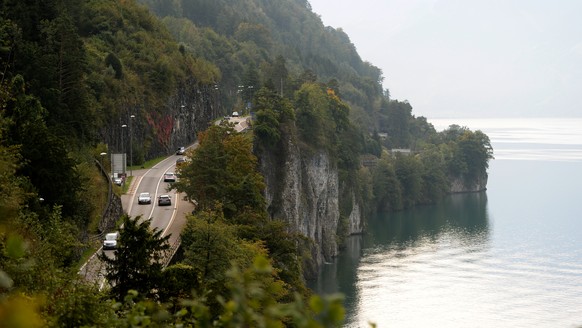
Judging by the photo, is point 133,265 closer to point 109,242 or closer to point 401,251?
point 109,242

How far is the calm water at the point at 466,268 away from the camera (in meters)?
72.1

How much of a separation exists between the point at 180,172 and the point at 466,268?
38309 mm

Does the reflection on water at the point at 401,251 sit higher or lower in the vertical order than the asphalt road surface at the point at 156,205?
lower

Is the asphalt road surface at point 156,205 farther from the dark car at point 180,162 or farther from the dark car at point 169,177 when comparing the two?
the dark car at point 180,162

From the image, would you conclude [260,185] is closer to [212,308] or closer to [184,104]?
[184,104]

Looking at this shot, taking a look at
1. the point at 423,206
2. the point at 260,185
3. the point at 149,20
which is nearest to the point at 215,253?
the point at 260,185

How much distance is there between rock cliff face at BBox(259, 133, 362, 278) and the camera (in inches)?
3415

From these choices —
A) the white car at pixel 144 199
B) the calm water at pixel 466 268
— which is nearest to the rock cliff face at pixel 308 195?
the calm water at pixel 466 268

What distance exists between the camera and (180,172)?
215 ft

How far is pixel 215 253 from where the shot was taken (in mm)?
42531

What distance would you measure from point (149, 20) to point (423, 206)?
2683 inches

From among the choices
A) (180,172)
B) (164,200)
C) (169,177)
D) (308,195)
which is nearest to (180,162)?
(169,177)

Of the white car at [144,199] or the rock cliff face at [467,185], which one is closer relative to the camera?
the white car at [144,199]

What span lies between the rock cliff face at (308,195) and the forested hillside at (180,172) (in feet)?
0.78
